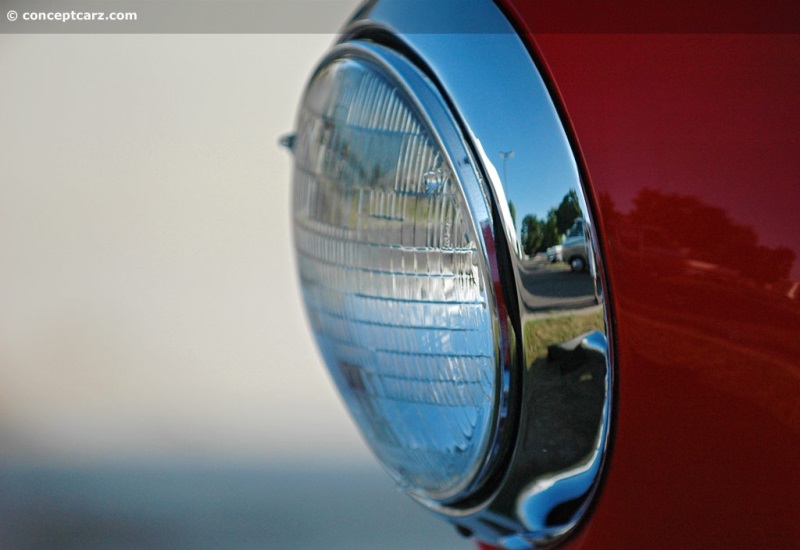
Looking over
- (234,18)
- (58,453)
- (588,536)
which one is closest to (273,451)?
(58,453)

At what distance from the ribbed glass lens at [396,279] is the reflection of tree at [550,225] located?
1.5 inches

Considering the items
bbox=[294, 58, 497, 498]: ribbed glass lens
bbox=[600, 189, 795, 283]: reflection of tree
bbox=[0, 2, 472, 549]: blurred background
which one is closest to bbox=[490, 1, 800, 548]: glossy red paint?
bbox=[600, 189, 795, 283]: reflection of tree

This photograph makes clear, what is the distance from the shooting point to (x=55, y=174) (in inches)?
125

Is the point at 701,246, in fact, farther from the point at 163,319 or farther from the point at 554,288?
the point at 163,319

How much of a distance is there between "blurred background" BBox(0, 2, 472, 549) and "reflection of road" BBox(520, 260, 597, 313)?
1471 mm

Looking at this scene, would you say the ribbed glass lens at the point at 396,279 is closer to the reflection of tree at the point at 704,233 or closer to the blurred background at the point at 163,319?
the reflection of tree at the point at 704,233

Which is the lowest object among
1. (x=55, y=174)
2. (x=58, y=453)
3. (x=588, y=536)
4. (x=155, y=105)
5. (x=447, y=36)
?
(x=58, y=453)

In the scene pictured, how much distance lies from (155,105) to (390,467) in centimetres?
247

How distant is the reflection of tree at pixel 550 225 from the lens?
2.11 ft

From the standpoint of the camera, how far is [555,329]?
2.17ft

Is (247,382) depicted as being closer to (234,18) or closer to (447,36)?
(234,18)

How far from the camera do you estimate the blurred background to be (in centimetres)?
216

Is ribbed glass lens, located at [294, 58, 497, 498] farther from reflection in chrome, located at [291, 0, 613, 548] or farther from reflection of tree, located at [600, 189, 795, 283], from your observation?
reflection of tree, located at [600, 189, 795, 283]

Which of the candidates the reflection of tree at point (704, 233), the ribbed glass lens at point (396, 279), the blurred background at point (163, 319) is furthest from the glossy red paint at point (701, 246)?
the blurred background at point (163, 319)
